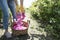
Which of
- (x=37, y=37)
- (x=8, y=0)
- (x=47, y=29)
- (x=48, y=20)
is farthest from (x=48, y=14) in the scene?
(x=8, y=0)

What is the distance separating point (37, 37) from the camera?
4.65 m

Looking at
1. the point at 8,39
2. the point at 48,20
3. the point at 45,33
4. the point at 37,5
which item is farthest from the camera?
the point at 37,5

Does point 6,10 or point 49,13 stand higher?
point 6,10

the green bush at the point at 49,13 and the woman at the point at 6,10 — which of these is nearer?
the woman at the point at 6,10

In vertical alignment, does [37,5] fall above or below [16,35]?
above

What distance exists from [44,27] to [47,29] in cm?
17

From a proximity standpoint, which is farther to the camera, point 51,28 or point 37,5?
point 37,5

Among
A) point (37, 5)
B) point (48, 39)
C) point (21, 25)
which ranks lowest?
point (48, 39)

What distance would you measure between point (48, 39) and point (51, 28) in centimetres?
43

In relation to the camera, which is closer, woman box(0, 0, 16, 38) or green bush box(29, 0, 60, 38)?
woman box(0, 0, 16, 38)

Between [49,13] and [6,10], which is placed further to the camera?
[49,13]

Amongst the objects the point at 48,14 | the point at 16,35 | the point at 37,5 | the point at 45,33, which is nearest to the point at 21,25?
the point at 16,35

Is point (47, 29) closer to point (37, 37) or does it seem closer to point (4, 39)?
point (37, 37)

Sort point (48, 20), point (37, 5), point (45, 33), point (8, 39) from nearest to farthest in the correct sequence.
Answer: point (8, 39)
point (45, 33)
point (48, 20)
point (37, 5)
